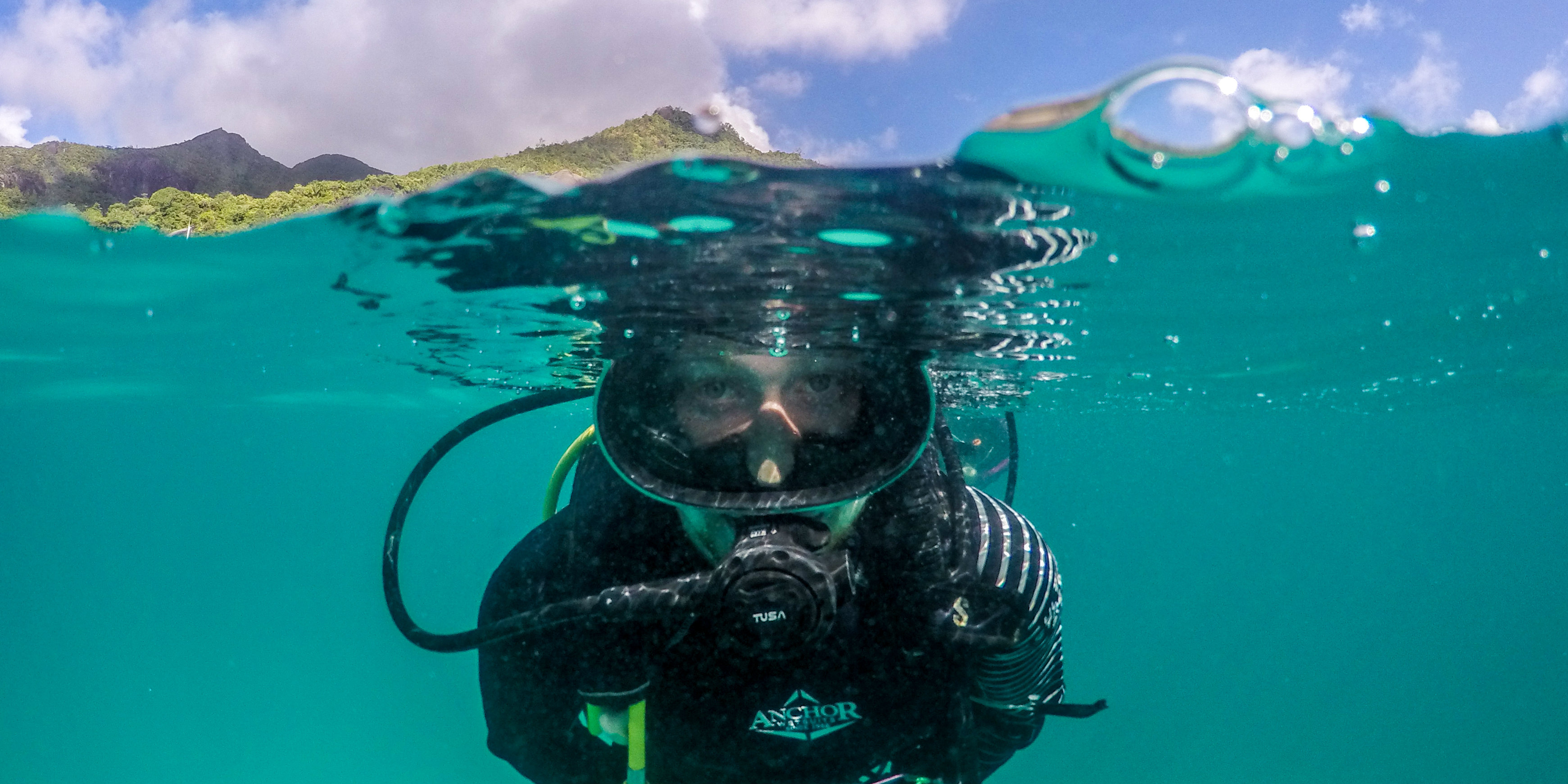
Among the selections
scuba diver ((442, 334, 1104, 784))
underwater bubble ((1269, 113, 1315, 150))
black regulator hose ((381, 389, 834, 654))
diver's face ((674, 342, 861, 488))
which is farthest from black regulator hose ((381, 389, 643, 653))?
underwater bubble ((1269, 113, 1315, 150))

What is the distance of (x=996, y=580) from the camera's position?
3.84 m

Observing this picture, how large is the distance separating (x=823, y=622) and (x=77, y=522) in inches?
3215

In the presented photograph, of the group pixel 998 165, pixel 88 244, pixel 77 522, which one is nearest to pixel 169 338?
pixel 88 244

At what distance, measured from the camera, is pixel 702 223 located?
564 cm

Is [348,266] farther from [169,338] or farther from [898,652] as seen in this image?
[169,338]

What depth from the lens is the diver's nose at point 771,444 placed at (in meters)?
3.93

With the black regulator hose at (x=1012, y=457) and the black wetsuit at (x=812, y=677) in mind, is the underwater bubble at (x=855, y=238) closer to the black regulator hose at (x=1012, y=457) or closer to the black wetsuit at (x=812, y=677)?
the black wetsuit at (x=812, y=677)

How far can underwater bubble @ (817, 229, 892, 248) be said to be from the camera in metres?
5.70

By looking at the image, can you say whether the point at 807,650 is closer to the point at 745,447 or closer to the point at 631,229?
the point at 745,447

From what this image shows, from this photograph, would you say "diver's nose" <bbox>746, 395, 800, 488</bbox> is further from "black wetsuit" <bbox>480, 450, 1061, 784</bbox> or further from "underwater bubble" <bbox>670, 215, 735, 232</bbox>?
"underwater bubble" <bbox>670, 215, 735, 232</bbox>

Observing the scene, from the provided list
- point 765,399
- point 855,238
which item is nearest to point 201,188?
point 855,238

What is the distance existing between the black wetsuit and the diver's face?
0.50 metres

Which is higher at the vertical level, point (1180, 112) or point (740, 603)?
point (1180, 112)

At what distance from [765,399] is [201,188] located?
6986mm
